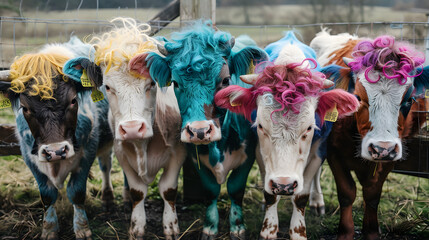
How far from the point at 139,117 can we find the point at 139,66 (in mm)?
467

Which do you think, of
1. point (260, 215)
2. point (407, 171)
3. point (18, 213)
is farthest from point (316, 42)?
point (18, 213)

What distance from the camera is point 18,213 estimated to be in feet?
17.3

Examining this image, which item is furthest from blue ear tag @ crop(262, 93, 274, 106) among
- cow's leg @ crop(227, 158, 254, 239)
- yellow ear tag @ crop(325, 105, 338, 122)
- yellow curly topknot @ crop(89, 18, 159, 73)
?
yellow curly topknot @ crop(89, 18, 159, 73)

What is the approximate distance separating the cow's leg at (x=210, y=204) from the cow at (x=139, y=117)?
0.29 meters

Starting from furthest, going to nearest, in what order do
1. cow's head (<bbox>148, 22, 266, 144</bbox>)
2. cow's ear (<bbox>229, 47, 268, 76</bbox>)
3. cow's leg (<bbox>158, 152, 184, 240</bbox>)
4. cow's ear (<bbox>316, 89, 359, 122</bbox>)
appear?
cow's leg (<bbox>158, 152, 184, 240</bbox>)
cow's ear (<bbox>229, 47, 268, 76</bbox>)
cow's head (<bbox>148, 22, 266, 144</bbox>)
cow's ear (<bbox>316, 89, 359, 122</bbox>)

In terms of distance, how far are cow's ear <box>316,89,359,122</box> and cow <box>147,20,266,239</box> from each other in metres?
0.74

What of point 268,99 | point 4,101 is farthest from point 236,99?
point 4,101

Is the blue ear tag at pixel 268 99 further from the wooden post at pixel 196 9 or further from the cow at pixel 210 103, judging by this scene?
the wooden post at pixel 196 9

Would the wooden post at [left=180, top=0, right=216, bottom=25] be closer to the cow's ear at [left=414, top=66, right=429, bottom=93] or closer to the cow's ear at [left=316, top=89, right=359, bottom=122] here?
the cow's ear at [left=316, top=89, right=359, bottom=122]

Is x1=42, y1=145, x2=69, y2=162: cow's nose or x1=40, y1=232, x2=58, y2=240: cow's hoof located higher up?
x1=42, y1=145, x2=69, y2=162: cow's nose

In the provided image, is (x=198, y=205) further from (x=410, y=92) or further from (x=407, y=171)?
(x=410, y=92)

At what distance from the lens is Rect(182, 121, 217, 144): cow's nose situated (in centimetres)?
359

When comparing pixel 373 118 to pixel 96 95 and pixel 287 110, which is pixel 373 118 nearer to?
pixel 287 110

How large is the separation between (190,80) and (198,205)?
90.8 inches
